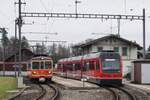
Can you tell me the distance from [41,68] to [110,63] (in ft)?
31.3

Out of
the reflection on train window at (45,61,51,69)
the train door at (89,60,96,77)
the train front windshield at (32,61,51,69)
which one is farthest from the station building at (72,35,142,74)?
the train door at (89,60,96,77)

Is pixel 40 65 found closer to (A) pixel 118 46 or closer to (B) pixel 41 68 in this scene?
(B) pixel 41 68

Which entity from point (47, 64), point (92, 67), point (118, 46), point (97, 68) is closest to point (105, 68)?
point (97, 68)

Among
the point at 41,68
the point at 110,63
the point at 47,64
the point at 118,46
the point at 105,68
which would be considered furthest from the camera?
the point at 118,46

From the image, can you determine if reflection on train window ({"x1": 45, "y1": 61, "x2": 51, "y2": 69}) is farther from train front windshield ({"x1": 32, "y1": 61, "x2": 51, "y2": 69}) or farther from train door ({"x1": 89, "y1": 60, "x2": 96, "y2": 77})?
train door ({"x1": 89, "y1": 60, "x2": 96, "y2": 77})

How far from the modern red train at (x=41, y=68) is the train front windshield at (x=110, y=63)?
9.05m

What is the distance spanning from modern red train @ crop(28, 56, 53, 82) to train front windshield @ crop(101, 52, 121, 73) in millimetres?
9051

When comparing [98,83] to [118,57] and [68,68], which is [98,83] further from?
[68,68]

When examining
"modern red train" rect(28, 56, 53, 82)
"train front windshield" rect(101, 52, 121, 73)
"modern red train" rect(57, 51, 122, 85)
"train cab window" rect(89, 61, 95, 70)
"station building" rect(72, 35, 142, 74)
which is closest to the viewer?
"modern red train" rect(57, 51, 122, 85)

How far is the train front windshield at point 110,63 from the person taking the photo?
3841cm

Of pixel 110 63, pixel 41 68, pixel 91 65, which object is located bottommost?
pixel 41 68

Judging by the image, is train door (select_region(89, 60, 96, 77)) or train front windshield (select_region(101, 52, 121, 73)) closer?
train front windshield (select_region(101, 52, 121, 73))

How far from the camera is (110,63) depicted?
1518 inches

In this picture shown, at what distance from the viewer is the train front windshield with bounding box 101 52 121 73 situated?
38.4 metres
